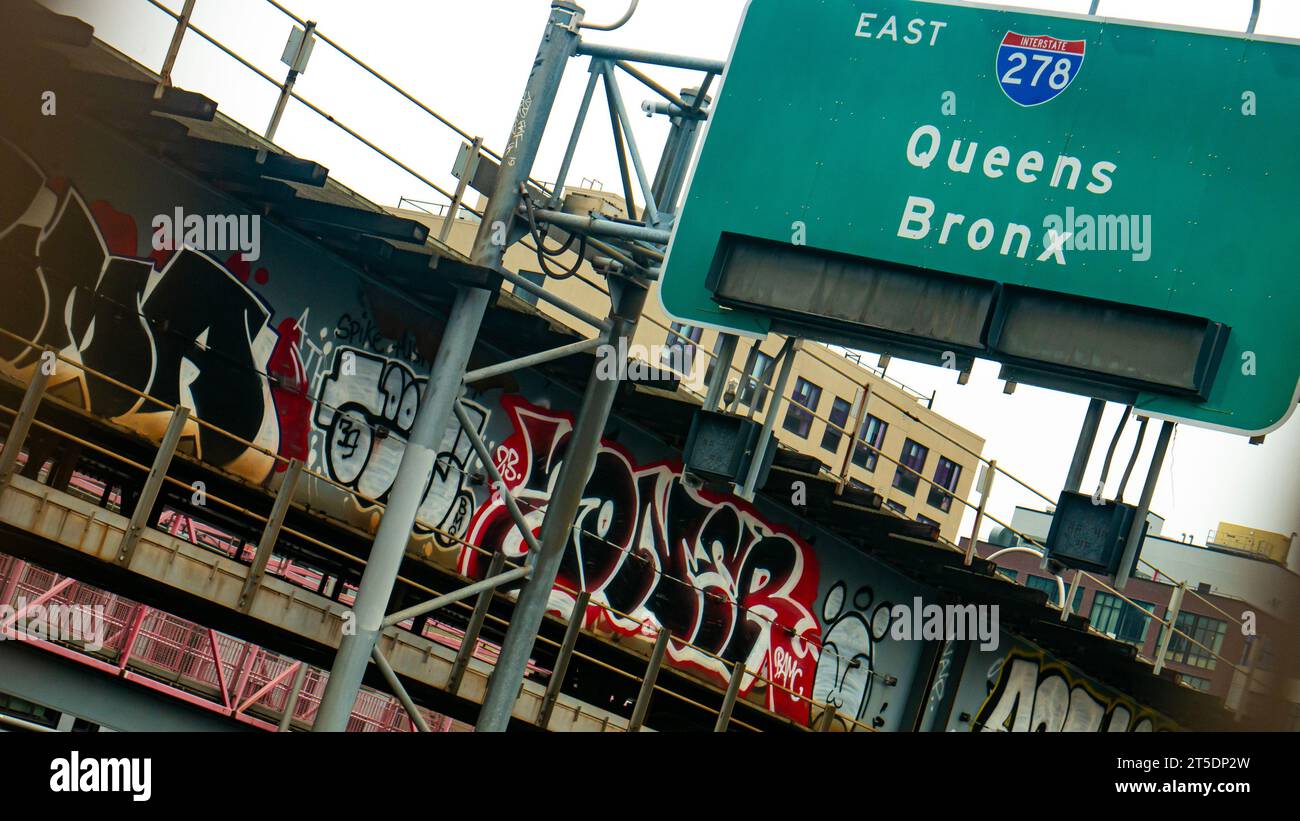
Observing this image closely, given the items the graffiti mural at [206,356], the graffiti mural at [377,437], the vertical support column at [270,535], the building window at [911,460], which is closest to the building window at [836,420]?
the building window at [911,460]

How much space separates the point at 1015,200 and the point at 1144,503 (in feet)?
8.01

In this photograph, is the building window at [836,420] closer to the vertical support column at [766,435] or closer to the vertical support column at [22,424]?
the vertical support column at [766,435]

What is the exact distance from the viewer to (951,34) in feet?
33.9

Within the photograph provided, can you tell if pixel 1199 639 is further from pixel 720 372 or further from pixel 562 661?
pixel 720 372

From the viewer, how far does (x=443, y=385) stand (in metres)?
11.2

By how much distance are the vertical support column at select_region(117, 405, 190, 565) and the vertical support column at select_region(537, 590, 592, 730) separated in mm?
4499

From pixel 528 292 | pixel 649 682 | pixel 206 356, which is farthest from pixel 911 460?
pixel 206 356

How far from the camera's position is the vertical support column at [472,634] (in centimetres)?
1321

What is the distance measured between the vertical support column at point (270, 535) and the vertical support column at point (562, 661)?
131 inches

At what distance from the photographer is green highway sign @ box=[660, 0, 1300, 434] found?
917 cm

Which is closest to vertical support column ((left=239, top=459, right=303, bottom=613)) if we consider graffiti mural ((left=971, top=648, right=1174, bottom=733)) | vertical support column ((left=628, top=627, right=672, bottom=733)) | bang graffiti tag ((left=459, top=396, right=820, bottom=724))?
bang graffiti tag ((left=459, top=396, right=820, bottom=724))

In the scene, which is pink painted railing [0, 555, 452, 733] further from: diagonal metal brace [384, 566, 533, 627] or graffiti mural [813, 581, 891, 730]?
diagonal metal brace [384, 566, 533, 627]

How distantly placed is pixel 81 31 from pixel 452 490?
294 inches
